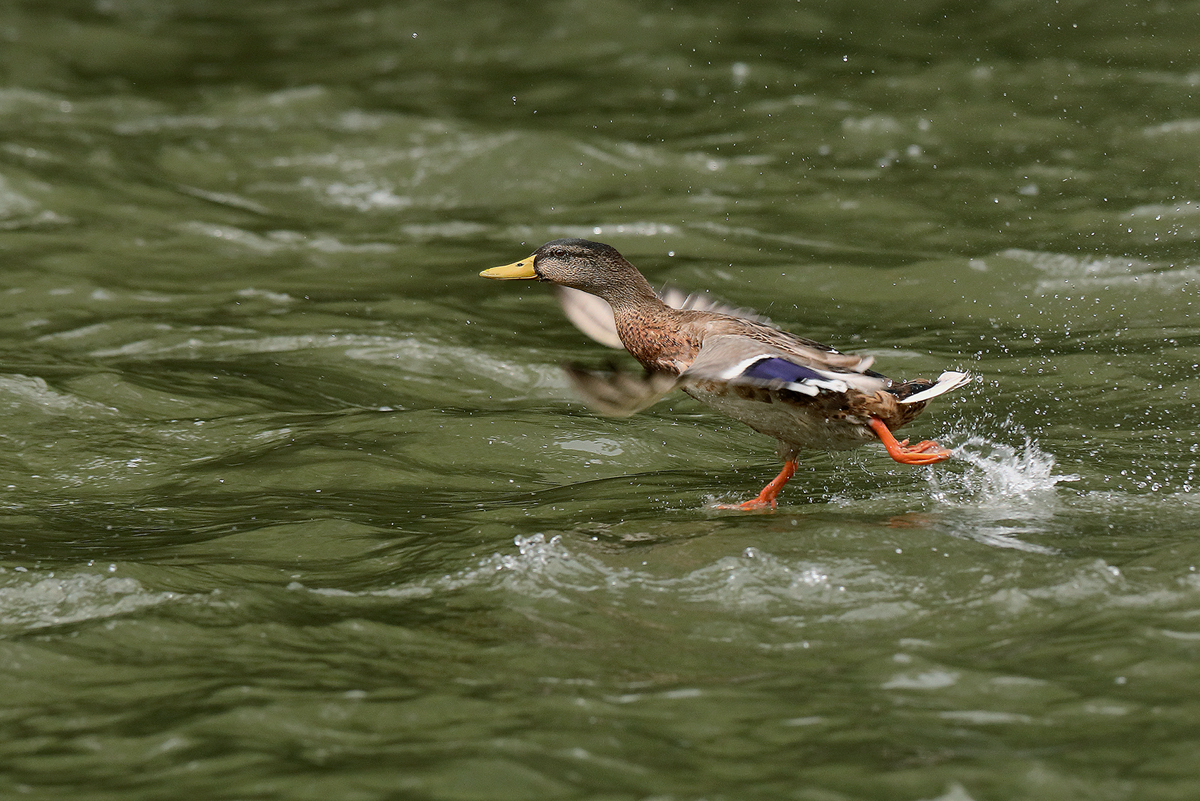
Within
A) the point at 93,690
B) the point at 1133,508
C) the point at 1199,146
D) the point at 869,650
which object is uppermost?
the point at 1199,146

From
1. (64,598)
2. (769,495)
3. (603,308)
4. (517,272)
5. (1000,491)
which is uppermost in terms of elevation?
(517,272)

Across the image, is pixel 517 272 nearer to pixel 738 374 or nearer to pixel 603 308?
pixel 603 308

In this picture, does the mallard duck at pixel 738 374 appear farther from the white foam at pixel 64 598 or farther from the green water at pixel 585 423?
the white foam at pixel 64 598

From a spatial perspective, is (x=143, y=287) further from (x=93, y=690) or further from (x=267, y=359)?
(x=93, y=690)

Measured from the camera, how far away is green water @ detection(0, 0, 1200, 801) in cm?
417

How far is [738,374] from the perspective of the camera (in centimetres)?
555

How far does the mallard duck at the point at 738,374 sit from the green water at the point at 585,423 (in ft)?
1.14

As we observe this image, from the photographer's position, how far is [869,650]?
4629 millimetres

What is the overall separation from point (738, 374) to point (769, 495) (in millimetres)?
865

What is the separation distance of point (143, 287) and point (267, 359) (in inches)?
72.0

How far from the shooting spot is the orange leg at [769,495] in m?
6.17

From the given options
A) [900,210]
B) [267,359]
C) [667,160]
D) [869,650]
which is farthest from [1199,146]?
[869,650]

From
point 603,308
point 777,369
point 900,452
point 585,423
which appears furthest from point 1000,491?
point 585,423

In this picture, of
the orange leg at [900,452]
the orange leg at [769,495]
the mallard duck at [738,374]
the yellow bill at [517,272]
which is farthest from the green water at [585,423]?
the yellow bill at [517,272]
